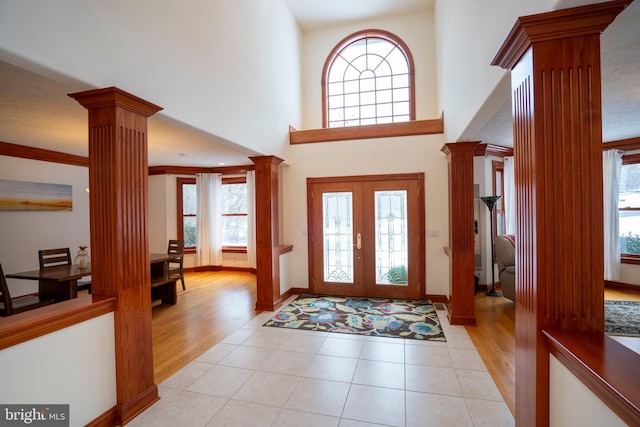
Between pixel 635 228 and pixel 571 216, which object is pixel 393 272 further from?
pixel 635 228

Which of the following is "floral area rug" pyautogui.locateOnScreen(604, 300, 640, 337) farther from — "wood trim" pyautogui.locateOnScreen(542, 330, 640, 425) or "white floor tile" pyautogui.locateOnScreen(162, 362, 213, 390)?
"white floor tile" pyautogui.locateOnScreen(162, 362, 213, 390)

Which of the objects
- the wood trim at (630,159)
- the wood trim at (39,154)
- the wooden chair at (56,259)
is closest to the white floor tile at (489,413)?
the wooden chair at (56,259)

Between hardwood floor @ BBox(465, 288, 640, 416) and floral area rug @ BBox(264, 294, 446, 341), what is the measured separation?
1.61ft

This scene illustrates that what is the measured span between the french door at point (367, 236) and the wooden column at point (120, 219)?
338 centimetres

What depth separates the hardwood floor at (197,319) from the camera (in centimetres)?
326

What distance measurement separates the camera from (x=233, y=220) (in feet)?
25.9

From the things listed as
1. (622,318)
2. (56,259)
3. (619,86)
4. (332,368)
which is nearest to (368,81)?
(619,86)

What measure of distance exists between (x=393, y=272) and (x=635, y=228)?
15.4 feet

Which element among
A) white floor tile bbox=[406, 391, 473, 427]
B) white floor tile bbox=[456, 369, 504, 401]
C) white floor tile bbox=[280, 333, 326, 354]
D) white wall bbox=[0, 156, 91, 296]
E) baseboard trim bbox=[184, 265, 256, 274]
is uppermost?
white wall bbox=[0, 156, 91, 296]

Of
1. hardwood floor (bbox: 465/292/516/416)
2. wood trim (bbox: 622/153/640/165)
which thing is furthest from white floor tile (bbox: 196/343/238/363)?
wood trim (bbox: 622/153/640/165)

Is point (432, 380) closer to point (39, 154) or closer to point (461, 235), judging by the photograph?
point (461, 235)

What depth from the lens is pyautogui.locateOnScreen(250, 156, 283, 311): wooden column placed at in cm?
468

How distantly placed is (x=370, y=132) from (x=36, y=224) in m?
5.96

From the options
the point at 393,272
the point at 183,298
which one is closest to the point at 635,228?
the point at 393,272
